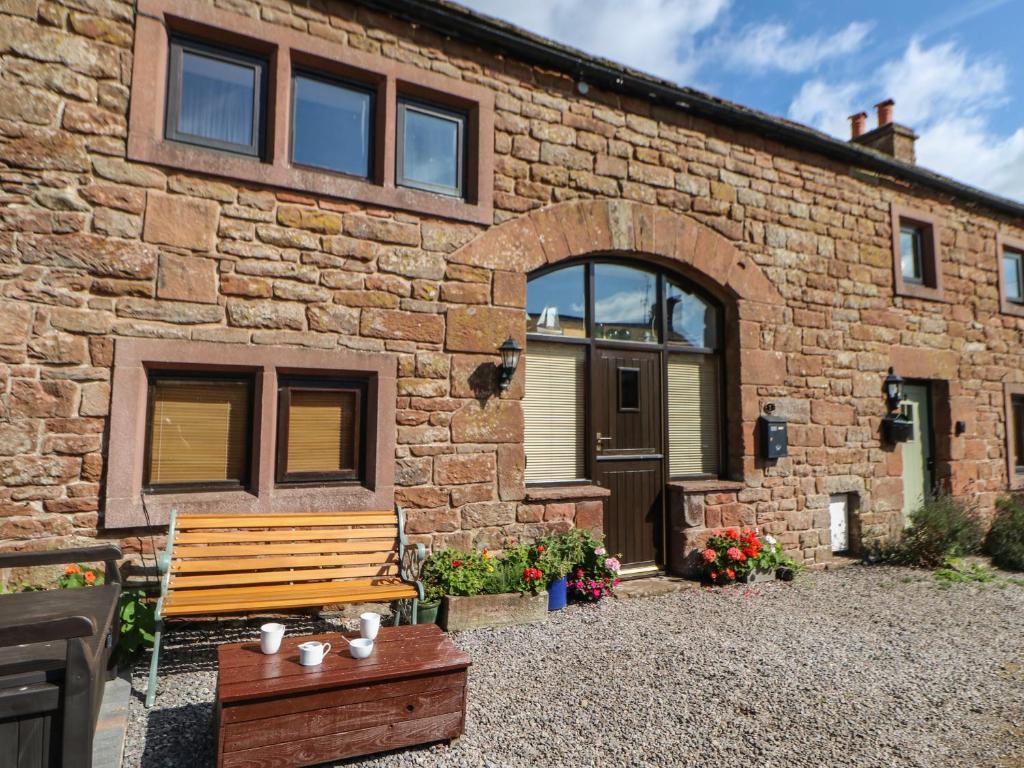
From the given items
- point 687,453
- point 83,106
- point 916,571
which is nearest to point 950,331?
point 916,571

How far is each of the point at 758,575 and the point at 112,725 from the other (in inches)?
217

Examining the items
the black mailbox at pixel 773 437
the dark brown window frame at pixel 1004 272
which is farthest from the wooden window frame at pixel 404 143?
the dark brown window frame at pixel 1004 272

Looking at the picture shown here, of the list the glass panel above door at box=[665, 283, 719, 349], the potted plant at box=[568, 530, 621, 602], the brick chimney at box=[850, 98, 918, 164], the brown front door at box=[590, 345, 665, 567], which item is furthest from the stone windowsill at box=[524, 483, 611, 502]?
the brick chimney at box=[850, 98, 918, 164]

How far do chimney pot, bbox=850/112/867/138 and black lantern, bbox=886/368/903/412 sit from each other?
4.15 meters

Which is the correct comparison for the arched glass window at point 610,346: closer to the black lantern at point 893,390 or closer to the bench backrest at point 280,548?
the bench backrest at point 280,548

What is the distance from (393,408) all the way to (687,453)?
3.35 metres

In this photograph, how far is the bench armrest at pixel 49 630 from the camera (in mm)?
2021

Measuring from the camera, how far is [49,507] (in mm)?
3941

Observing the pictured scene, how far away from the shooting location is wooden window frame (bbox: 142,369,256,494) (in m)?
4.29

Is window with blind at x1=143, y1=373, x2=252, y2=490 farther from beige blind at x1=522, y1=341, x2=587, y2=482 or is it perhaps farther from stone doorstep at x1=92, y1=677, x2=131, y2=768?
beige blind at x1=522, y1=341, x2=587, y2=482

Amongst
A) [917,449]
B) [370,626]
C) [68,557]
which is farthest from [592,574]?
[917,449]

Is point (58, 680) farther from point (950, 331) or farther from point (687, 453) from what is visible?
point (950, 331)

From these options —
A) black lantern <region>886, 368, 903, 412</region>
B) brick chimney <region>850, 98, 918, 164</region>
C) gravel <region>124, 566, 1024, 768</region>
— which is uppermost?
brick chimney <region>850, 98, 918, 164</region>

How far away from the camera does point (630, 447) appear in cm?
623
